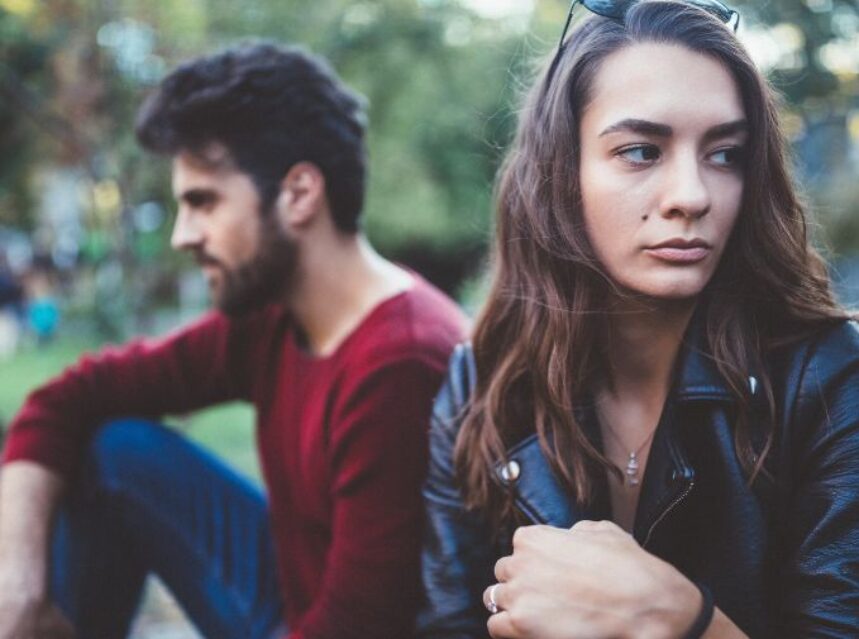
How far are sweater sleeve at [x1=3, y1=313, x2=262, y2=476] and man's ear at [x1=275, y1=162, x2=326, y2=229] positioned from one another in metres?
0.44

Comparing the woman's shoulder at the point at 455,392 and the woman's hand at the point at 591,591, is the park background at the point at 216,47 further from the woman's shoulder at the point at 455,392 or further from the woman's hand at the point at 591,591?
the woman's hand at the point at 591,591

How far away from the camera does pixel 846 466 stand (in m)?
1.71

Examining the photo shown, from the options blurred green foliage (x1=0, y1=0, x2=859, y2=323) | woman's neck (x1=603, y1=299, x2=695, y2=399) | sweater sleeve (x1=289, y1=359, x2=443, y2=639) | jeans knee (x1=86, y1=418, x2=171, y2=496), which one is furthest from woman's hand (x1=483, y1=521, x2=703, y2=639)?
jeans knee (x1=86, y1=418, x2=171, y2=496)

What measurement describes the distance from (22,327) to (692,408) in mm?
17078

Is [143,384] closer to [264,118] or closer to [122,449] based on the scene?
[122,449]

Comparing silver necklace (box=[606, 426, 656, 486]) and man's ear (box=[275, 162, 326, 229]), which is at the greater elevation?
man's ear (box=[275, 162, 326, 229])

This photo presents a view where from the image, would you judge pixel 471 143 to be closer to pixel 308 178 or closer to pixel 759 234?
pixel 308 178

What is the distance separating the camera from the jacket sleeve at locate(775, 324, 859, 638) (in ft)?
5.47

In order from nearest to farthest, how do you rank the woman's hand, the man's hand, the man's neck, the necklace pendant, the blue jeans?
the woman's hand < the necklace pendant < the man's hand < the man's neck < the blue jeans

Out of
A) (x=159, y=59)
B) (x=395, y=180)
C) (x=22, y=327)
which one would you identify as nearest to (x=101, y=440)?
(x=159, y=59)

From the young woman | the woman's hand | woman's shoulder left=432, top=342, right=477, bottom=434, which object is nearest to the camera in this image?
the woman's hand

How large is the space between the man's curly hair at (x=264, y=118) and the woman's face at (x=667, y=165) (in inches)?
49.9

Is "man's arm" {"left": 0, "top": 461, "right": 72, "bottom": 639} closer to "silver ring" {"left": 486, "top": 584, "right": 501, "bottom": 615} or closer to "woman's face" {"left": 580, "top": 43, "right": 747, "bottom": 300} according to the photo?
"silver ring" {"left": 486, "top": 584, "right": 501, "bottom": 615}

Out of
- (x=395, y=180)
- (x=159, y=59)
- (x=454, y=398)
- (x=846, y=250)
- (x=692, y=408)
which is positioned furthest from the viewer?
(x=395, y=180)
